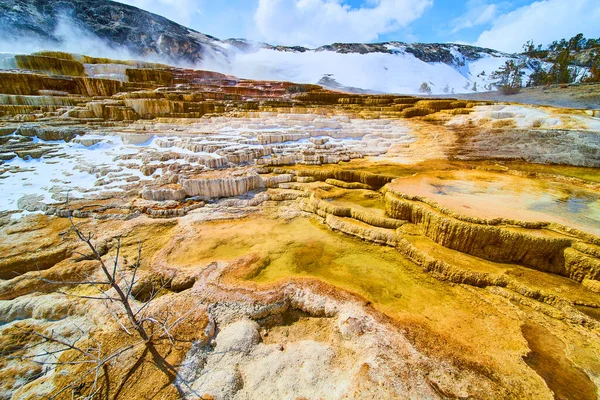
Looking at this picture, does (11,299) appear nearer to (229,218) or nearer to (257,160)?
(229,218)

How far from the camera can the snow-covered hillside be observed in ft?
170

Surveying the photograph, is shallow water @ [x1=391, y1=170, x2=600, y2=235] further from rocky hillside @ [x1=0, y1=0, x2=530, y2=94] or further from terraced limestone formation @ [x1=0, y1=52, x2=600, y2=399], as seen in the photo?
rocky hillside @ [x1=0, y1=0, x2=530, y2=94]

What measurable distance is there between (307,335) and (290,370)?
0.60 m

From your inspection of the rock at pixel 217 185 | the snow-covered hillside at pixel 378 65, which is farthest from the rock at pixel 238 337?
the snow-covered hillside at pixel 378 65

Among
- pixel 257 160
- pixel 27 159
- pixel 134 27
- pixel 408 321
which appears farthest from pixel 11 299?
pixel 134 27

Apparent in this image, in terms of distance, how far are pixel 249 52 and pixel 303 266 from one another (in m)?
72.1

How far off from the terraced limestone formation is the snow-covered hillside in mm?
44483

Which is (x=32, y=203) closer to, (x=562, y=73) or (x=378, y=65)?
(x=562, y=73)

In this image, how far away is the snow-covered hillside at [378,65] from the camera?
170 ft

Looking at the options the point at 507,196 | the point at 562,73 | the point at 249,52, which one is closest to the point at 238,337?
the point at 507,196

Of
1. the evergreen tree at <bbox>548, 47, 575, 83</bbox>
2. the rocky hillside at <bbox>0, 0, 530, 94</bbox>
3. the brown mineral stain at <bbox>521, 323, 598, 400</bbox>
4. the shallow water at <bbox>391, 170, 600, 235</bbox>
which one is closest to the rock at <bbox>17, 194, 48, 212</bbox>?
the shallow water at <bbox>391, 170, 600, 235</bbox>

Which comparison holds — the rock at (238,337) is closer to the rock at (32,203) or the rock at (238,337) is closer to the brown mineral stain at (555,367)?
the brown mineral stain at (555,367)

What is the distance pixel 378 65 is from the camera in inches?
2361

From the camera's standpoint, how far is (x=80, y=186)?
24.6ft
